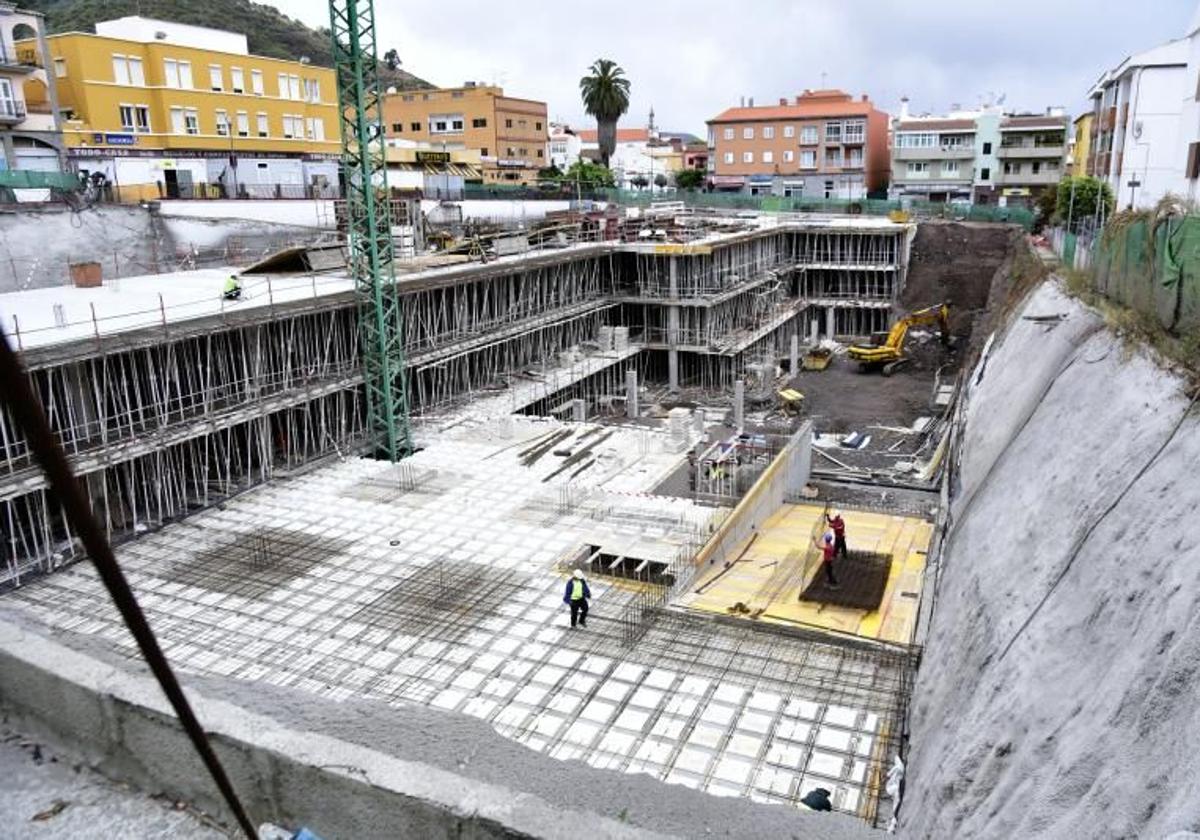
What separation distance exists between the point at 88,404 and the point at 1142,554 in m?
18.3

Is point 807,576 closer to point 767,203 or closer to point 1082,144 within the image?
point 767,203

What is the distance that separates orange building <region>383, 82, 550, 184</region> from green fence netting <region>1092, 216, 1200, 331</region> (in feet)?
182

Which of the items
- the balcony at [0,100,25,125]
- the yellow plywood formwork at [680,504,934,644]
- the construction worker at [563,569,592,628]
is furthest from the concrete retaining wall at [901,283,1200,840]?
the balcony at [0,100,25,125]

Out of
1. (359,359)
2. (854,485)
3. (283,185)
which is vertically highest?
(283,185)

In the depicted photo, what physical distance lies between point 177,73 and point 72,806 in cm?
4039

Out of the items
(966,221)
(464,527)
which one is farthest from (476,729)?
(966,221)

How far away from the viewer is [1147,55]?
131 feet

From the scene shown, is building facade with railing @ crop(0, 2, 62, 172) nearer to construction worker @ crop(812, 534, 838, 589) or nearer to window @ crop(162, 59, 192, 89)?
window @ crop(162, 59, 192, 89)

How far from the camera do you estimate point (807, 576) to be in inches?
670

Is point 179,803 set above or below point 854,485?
above

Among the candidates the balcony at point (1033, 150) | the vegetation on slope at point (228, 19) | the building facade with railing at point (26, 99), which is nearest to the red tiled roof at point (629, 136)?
the vegetation on slope at point (228, 19)

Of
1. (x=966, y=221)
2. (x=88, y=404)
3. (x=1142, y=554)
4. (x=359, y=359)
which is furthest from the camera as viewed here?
(x=966, y=221)

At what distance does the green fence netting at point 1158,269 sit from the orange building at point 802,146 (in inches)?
2113

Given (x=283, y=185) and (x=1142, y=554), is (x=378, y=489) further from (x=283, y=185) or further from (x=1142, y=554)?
(x=283, y=185)
